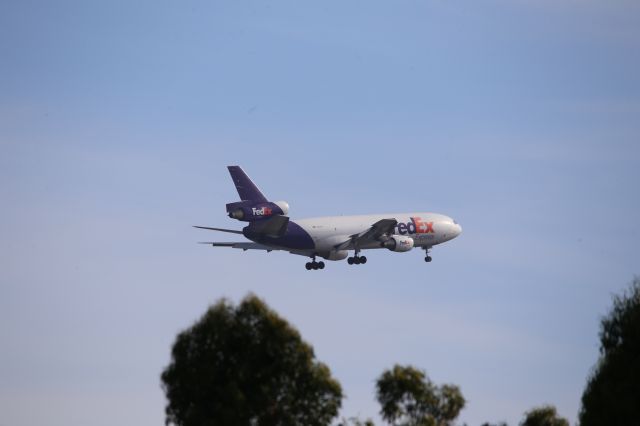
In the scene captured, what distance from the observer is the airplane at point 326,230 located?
12825 centimetres

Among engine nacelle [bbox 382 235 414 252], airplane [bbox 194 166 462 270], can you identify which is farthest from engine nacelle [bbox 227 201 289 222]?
engine nacelle [bbox 382 235 414 252]

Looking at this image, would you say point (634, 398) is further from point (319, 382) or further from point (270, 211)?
point (270, 211)

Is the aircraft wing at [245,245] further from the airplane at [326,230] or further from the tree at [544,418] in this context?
the tree at [544,418]

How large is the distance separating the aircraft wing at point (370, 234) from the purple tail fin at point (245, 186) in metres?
12.3

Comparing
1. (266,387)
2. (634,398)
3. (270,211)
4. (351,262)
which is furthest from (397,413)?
(351,262)

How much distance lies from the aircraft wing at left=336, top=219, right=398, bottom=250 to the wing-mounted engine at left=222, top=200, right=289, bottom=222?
35.7ft

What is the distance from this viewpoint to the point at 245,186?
426 feet

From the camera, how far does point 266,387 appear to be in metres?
83.3

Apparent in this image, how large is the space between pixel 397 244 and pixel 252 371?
56888 millimetres

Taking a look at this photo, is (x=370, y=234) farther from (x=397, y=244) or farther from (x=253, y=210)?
(x=253, y=210)

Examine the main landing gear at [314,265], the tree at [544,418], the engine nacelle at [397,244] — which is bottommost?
the tree at [544,418]

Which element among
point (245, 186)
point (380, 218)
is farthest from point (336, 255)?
point (245, 186)

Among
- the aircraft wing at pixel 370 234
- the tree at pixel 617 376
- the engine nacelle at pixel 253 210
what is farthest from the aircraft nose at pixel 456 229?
the tree at pixel 617 376

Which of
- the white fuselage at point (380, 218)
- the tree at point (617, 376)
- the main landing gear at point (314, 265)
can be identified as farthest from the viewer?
the main landing gear at point (314, 265)
